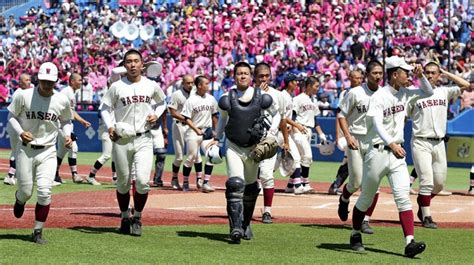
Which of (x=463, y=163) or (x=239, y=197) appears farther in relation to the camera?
(x=463, y=163)

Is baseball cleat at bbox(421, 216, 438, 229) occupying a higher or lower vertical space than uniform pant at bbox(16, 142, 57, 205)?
lower

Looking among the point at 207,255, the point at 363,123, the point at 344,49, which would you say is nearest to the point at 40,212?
the point at 207,255

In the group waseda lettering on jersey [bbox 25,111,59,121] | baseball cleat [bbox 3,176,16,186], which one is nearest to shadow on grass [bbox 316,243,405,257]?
waseda lettering on jersey [bbox 25,111,59,121]

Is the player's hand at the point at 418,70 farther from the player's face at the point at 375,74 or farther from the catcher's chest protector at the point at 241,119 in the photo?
the catcher's chest protector at the point at 241,119

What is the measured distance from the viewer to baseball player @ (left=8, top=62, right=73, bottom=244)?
1196 cm

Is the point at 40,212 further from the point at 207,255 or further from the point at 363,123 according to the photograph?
the point at 363,123

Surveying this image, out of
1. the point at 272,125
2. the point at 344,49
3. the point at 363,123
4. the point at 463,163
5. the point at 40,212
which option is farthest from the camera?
the point at 344,49

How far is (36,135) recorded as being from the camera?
12.1 meters

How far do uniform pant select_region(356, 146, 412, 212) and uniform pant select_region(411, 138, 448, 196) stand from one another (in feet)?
9.97

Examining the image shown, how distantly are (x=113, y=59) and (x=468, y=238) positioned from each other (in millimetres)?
26939

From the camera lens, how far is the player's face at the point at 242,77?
41.6ft

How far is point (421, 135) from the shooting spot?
1490cm

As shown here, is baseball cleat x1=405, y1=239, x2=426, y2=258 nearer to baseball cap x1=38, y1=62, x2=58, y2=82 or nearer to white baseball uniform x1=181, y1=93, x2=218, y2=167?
baseball cap x1=38, y1=62, x2=58, y2=82

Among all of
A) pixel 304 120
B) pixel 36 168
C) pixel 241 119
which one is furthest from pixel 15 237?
pixel 304 120
